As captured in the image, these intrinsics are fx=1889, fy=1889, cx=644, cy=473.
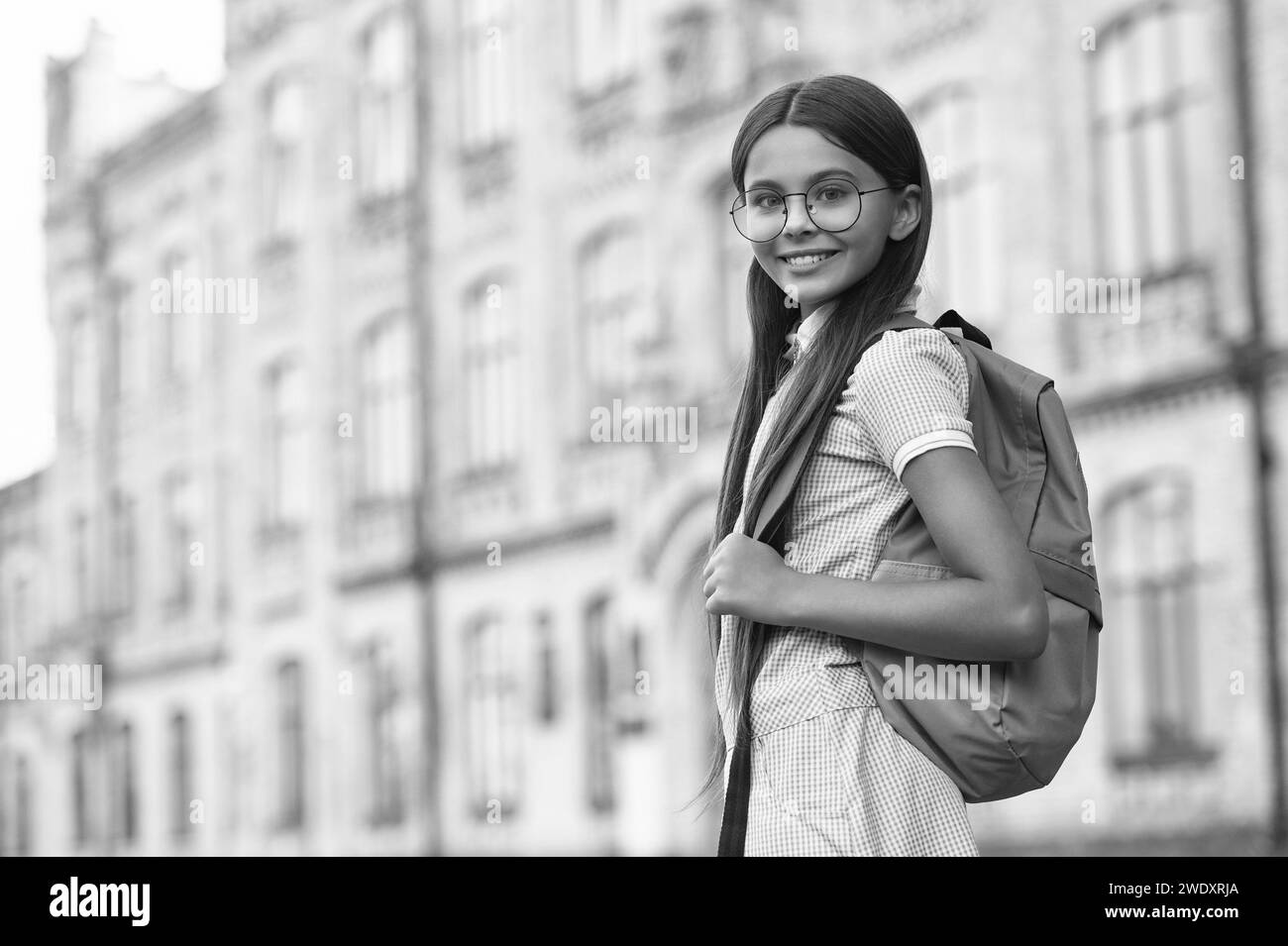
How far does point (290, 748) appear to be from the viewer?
971 inches

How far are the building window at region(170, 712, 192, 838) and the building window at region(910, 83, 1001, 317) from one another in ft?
47.4

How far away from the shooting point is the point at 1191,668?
14.3 metres

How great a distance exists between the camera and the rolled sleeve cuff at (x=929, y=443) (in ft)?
5.87

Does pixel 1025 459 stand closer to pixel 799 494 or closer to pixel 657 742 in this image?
pixel 799 494

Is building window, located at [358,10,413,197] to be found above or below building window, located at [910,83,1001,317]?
above

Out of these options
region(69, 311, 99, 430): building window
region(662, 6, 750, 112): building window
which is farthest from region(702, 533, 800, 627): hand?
region(69, 311, 99, 430): building window

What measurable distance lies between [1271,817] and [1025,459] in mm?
12499

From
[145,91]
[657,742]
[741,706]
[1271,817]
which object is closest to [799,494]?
[741,706]

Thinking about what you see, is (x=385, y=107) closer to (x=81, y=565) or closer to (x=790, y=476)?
(x=81, y=565)

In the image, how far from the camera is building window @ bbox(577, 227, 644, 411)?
20.3 metres

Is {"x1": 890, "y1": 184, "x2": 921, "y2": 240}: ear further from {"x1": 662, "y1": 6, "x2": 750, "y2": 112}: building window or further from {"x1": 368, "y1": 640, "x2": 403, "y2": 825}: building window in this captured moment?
{"x1": 368, "y1": 640, "x2": 403, "y2": 825}: building window
